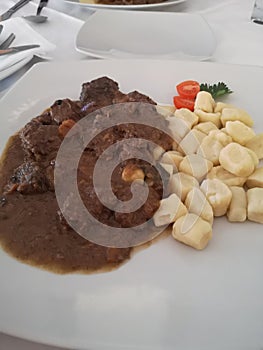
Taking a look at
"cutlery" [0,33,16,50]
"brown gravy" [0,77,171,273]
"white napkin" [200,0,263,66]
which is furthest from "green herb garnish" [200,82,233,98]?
"cutlery" [0,33,16,50]

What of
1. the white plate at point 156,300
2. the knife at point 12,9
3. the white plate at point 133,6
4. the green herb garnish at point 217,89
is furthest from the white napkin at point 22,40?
the white plate at point 156,300

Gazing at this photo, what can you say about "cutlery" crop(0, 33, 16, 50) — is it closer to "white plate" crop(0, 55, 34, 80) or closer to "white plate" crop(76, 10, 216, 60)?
"white plate" crop(0, 55, 34, 80)

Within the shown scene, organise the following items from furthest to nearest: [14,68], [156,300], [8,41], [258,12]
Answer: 1. [258,12]
2. [8,41]
3. [14,68]
4. [156,300]

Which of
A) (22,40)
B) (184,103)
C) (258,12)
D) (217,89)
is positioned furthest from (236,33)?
(22,40)

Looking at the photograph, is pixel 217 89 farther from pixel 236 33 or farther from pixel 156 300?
pixel 156 300

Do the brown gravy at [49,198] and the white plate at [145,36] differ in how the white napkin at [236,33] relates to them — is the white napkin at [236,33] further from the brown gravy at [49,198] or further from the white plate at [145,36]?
the brown gravy at [49,198]

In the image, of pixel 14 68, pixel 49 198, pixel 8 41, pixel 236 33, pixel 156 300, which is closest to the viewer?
pixel 156 300

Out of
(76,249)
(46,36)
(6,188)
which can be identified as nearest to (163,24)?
(46,36)
